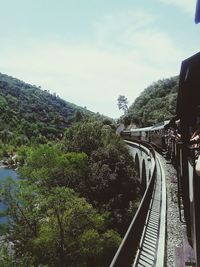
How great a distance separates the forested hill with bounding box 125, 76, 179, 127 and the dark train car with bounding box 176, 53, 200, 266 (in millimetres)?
70777

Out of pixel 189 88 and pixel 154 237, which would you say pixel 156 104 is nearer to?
pixel 154 237

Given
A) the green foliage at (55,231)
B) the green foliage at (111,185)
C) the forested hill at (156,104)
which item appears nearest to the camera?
the green foliage at (55,231)

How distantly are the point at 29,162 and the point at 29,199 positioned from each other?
1599 centimetres

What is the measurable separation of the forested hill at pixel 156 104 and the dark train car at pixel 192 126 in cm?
7078

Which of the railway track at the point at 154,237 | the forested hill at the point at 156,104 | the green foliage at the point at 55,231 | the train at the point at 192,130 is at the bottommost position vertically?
the green foliage at the point at 55,231

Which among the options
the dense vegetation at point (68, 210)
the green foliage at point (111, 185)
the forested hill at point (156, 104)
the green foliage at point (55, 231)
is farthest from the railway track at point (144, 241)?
the forested hill at point (156, 104)

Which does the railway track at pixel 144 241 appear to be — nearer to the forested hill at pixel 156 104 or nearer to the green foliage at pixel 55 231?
the green foliage at pixel 55 231

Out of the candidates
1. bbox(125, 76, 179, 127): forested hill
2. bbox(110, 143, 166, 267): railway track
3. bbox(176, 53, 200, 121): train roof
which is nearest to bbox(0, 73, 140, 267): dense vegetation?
bbox(110, 143, 166, 267): railway track

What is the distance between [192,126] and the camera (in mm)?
8227

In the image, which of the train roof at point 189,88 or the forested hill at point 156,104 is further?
the forested hill at point 156,104

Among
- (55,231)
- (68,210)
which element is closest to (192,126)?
(55,231)

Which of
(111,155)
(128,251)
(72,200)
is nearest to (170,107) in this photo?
(111,155)

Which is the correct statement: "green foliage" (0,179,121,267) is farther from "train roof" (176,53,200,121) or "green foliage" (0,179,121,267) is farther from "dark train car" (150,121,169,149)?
"train roof" (176,53,200,121)

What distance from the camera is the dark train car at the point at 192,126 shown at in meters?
6.26
